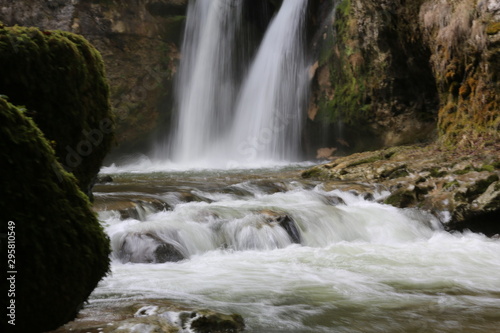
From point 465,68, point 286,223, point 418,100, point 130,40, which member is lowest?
point 286,223

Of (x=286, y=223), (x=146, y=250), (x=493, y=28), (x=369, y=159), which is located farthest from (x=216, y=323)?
(x=493, y=28)

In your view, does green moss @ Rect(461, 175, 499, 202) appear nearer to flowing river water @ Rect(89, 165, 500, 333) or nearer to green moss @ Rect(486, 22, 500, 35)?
flowing river water @ Rect(89, 165, 500, 333)

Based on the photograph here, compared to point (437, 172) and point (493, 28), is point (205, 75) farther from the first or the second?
point (437, 172)

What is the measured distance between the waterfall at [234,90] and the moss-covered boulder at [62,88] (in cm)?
1564

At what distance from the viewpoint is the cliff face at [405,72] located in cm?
1205

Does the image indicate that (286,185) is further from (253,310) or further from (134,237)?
(253,310)

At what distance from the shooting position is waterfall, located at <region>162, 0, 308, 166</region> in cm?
1981

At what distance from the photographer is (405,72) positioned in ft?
55.1

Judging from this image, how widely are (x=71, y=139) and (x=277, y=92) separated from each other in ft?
55.1

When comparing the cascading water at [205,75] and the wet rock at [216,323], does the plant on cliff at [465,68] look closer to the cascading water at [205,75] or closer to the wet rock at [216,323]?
the wet rock at [216,323]

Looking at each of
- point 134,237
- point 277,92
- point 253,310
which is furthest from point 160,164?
point 253,310

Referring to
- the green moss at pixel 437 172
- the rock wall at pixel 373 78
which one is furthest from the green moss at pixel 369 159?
the rock wall at pixel 373 78

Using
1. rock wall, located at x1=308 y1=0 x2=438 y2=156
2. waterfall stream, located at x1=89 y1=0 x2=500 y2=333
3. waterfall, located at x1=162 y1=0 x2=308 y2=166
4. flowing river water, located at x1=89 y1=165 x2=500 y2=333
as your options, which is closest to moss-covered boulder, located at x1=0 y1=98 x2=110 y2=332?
flowing river water, located at x1=89 y1=165 x2=500 y2=333

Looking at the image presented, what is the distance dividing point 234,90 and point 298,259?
1636cm
